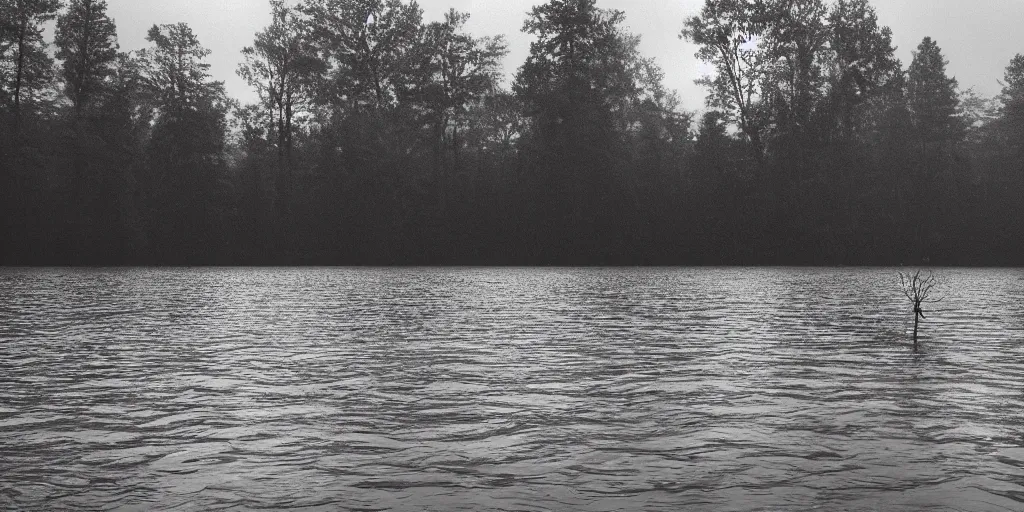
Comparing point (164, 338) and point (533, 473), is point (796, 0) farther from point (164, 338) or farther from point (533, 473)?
point (533, 473)

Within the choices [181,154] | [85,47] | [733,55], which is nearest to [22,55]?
[85,47]

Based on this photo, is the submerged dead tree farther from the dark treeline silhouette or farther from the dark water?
the dark treeline silhouette

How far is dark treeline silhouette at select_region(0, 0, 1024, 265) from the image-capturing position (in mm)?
83875

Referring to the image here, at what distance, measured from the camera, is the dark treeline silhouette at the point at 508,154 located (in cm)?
8388

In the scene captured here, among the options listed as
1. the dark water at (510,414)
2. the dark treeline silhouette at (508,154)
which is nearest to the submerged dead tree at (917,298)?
the dark water at (510,414)

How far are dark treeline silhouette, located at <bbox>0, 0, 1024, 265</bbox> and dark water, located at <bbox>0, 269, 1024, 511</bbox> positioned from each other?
189 ft

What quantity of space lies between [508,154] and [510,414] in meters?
80.1

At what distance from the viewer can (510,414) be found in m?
13.2

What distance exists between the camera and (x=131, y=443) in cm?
1131

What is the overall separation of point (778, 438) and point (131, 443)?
7.59 metres

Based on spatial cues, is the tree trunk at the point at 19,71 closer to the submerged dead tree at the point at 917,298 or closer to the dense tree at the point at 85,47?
the dense tree at the point at 85,47

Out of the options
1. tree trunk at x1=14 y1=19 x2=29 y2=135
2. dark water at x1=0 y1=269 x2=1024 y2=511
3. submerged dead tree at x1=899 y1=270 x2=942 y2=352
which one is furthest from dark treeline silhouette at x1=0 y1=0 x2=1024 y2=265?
dark water at x1=0 y1=269 x2=1024 y2=511

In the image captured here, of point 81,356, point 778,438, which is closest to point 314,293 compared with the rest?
point 81,356

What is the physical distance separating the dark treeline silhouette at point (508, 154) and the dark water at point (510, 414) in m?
57.5
